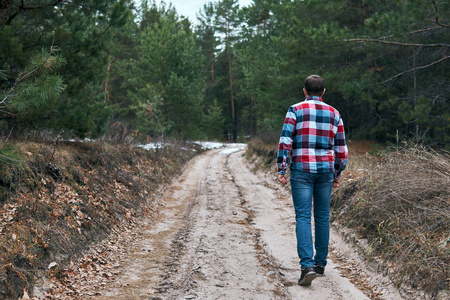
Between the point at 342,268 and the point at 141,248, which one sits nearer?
the point at 342,268

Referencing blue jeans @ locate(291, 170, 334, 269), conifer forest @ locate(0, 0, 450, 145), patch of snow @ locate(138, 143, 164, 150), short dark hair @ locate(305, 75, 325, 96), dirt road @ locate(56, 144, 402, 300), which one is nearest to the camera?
dirt road @ locate(56, 144, 402, 300)

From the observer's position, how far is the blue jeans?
400cm

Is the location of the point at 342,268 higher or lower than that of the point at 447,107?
lower

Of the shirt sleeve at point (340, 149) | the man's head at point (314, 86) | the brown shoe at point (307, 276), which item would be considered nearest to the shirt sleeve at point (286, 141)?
the man's head at point (314, 86)

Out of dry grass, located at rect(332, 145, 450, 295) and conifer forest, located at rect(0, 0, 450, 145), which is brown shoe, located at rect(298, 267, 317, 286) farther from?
conifer forest, located at rect(0, 0, 450, 145)

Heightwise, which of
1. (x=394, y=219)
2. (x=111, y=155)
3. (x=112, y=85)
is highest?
(x=112, y=85)

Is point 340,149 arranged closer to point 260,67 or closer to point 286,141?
point 286,141

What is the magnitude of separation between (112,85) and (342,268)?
1253 inches

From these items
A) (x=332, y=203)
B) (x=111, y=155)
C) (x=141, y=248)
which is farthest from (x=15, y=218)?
(x=332, y=203)

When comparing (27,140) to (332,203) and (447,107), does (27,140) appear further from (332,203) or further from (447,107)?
(447,107)

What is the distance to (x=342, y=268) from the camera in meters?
4.67

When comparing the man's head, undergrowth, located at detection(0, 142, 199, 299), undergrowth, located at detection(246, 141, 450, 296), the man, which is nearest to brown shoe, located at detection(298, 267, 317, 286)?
the man

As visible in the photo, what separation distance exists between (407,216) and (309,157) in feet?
6.03

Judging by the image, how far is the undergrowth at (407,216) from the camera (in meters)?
3.69
